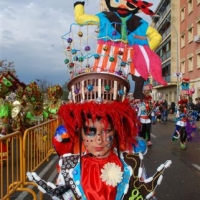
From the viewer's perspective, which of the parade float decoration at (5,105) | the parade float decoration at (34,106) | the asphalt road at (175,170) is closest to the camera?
the asphalt road at (175,170)

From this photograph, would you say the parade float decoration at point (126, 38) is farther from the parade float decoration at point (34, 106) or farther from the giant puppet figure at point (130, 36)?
the parade float decoration at point (34, 106)

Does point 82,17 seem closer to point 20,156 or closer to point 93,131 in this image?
point 93,131

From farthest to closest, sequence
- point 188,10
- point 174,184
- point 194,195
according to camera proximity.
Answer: point 188,10
point 174,184
point 194,195

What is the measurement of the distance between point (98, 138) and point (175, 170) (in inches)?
188

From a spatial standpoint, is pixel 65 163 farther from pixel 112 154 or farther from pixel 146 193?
pixel 146 193

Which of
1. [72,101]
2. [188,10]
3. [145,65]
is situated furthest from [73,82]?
[188,10]

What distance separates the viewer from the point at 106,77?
2.89 meters

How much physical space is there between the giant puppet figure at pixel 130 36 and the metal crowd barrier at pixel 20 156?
6.26ft

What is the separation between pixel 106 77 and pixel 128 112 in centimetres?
36

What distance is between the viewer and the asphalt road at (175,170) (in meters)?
5.42

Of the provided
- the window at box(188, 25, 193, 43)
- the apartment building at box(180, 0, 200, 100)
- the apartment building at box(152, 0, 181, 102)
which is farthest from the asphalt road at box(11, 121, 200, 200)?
the apartment building at box(152, 0, 181, 102)

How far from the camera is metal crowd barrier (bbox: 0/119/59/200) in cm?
478

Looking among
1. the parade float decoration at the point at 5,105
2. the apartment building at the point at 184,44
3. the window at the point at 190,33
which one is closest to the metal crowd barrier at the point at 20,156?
the parade float decoration at the point at 5,105

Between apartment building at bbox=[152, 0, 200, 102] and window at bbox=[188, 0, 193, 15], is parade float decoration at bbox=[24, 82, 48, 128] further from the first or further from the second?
window at bbox=[188, 0, 193, 15]
